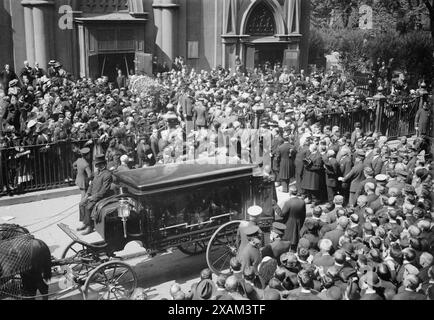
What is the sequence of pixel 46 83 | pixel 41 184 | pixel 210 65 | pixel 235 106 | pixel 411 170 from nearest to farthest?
pixel 411 170, pixel 41 184, pixel 235 106, pixel 46 83, pixel 210 65

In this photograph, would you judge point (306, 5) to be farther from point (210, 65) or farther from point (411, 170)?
point (411, 170)

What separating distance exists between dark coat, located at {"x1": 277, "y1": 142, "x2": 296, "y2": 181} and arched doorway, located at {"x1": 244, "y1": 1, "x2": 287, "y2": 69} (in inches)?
592

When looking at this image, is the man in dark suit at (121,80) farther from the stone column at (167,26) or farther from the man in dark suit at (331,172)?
the man in dark suit at (331,172)

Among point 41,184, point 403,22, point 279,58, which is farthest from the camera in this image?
point 403,22

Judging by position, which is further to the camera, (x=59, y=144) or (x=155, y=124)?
(x=155, y=124)

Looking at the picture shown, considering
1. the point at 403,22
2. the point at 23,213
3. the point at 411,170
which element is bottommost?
the point at 23,213

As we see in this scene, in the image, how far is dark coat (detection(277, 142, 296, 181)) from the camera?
13555 mm

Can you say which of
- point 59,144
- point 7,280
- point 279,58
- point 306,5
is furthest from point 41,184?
point 306,5

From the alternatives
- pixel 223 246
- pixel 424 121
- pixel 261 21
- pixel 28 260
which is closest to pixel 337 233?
pixel 223 246

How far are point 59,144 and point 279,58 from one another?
1883 centimetres

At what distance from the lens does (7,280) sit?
24.3 ft

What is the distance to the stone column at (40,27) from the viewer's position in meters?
21.6

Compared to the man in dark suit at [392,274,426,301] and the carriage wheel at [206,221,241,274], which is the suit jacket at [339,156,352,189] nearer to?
the carriage wheel at [206,221,241,274]

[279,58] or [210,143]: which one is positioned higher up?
[279,58]
